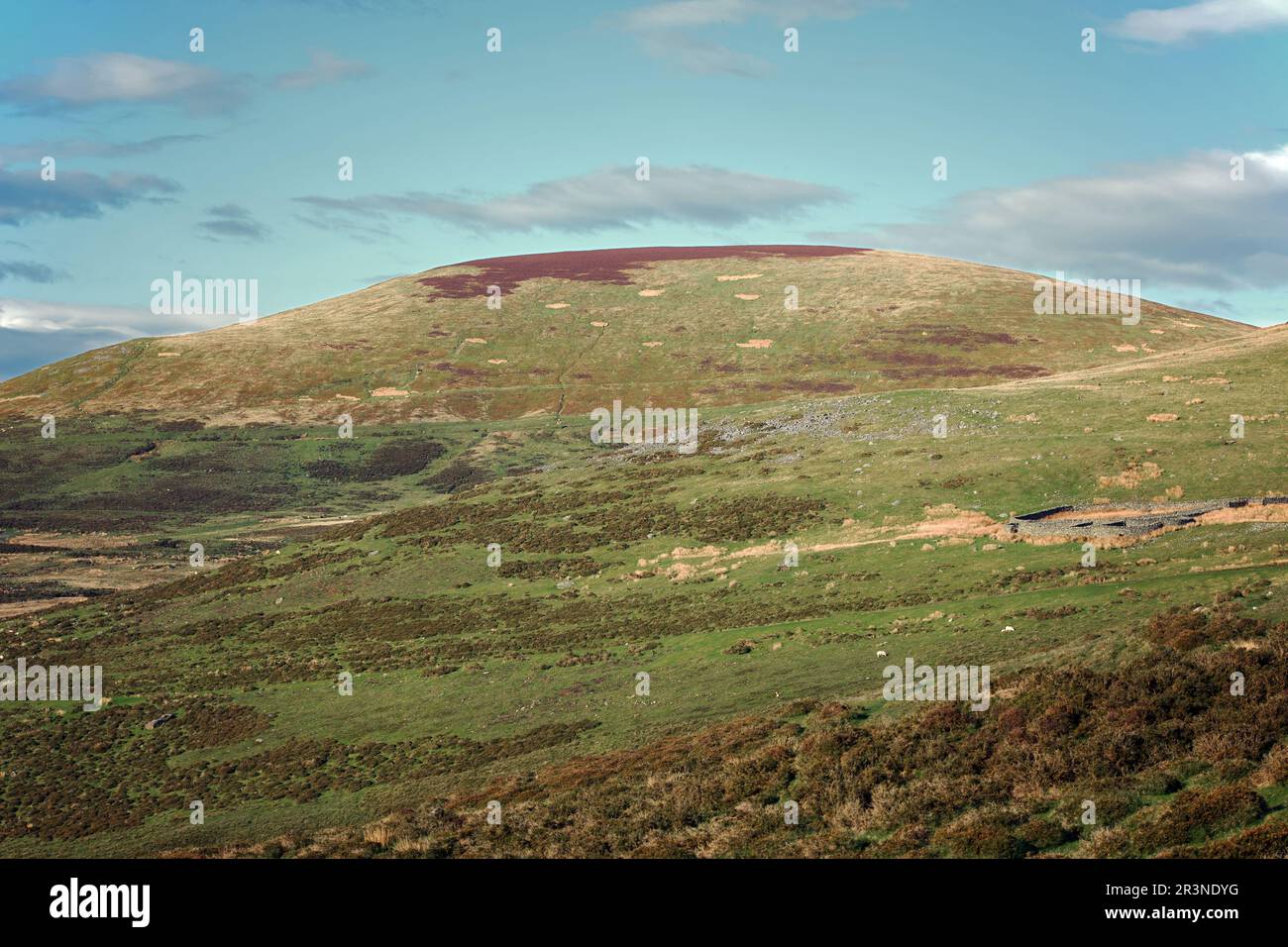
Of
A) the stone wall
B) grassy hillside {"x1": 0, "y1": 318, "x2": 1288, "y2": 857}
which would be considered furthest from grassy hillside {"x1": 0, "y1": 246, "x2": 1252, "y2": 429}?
the stone wall

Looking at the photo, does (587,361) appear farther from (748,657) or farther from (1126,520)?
(748,657)

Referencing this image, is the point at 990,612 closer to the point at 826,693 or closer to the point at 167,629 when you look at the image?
the point at 826,693

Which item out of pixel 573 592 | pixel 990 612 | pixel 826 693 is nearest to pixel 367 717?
pixel 573 592

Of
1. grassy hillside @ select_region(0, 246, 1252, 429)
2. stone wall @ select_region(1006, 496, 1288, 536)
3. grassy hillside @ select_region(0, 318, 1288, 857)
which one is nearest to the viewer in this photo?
grassy hillside @ select_region(0, 318, 1288, 857)

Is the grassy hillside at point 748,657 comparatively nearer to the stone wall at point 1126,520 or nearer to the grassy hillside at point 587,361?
the stone wall at point 1126,520

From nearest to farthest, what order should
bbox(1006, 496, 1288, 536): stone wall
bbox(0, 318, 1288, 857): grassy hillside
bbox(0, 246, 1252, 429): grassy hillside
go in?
bbox(0, 318, 1288, 857): grassy hillside, bbox(1006, 496, 1288, 536): stone wall, bbox(0, 246, 1252, 429): grassy hillside

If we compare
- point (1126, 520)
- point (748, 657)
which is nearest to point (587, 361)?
point (1126, 520)

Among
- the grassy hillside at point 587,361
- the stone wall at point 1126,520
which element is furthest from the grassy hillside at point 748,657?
the grassy hillside at point 587,361

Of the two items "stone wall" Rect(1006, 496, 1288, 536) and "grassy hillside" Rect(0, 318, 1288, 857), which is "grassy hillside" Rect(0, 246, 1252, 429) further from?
"stone wall" Rect(1006, 496, 1288, 536)
